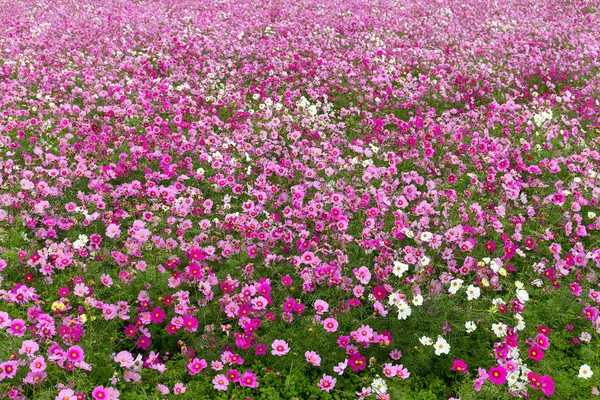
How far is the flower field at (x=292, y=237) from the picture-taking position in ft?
11.1

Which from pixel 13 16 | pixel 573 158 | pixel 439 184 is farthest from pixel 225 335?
pixel 13 16

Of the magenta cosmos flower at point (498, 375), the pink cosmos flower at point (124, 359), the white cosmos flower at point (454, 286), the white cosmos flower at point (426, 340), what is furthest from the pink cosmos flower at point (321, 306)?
the pink cosmos flower at point (124, 359)

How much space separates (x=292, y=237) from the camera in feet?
13.9

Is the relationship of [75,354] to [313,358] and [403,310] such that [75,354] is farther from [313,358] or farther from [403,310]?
[403,310]

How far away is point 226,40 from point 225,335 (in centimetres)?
855

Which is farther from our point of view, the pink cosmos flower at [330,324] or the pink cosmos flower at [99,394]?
the pink cosmos flower at [330,324]

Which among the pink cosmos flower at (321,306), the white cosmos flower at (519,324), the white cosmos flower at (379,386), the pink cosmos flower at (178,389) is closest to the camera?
the pink cosmos flower at (178,389)

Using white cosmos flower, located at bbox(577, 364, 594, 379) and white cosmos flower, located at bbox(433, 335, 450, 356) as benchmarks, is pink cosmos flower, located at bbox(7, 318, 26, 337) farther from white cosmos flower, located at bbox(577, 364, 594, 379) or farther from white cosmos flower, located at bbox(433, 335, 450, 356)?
white cosmos flower, located at bbox(577, 364, 594, 379)

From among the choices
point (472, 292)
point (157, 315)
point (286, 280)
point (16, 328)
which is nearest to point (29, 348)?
point (16, 328)

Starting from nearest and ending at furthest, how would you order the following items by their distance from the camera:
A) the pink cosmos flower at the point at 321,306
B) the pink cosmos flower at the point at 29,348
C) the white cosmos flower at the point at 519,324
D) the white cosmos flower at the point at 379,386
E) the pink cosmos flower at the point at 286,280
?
the pink cosmos flower at the point at 29,348, the white cosmos flower at the point at 379,386, the white cosmos flower at the point at 519,324, the pink cosmos flower at the point at 321,306, the pink cosmos flower at the point at 286,280

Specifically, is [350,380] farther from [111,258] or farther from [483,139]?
[483,139]

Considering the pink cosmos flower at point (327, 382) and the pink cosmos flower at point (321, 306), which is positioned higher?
the pink cosmos flower at point (321, 306)

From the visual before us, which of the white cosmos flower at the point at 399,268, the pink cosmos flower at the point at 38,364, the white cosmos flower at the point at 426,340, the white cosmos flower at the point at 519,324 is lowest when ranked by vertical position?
the white cosmos flower at the point at 426,340

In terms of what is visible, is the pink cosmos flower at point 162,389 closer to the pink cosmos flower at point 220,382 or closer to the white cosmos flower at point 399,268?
the pink cosmos flower at point 220,382
